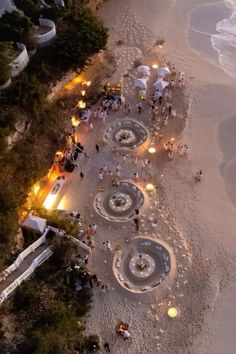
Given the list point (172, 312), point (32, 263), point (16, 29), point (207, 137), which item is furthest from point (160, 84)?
point (172, 312)

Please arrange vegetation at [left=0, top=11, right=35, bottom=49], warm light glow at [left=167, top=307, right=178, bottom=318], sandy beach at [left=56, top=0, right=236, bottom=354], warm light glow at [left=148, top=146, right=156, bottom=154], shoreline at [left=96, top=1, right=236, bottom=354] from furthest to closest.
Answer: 1. warm light glow at [left=148, top=146, right=156, bottom=154]
2. vegetation at [left=0, top=11, right=35, bottom=49]
3. shoreline at [left=96, top=1, right=236, bottom=354]
4. warm light glow at [left=167, top=307, right=178, bottom=318]
5. sandy beach at [left=56, top=0, right=236, bottom=354]

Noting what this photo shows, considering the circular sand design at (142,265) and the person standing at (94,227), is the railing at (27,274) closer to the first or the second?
the person standing at (94,227)

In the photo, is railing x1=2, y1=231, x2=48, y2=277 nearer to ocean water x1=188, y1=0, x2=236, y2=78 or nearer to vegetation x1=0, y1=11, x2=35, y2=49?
vegetation x1=0, y1=11, x2=35, y2=49

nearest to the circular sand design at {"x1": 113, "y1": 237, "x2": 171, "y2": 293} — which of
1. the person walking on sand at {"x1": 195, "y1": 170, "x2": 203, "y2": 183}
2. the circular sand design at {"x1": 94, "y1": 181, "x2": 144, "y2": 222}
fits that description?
the circular sand design at {"x1": 94, "y1": 181, "x2": 144, "y2": 222}

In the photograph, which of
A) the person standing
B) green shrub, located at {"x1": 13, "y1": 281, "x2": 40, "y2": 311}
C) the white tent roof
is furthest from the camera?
the person standing

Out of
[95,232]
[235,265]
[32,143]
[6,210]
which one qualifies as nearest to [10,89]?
[32,143]

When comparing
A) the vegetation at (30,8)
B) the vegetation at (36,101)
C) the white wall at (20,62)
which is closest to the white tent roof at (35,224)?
the vegetation at (36,101)
